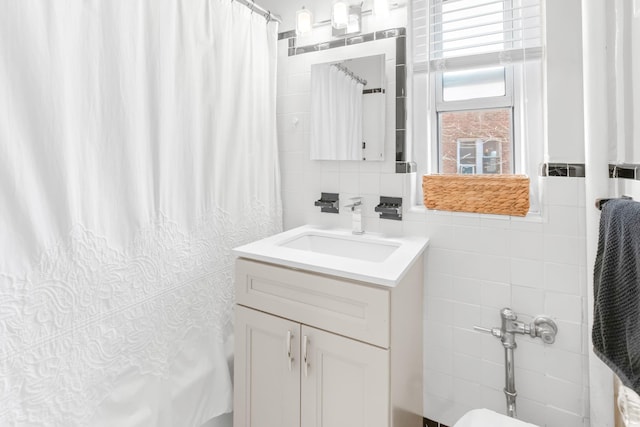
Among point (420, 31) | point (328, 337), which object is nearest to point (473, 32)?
point (420, 31)

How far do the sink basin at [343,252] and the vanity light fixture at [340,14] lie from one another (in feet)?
3.17

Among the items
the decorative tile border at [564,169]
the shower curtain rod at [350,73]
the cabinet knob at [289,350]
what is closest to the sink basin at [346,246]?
the cabinet knob at [289,350]

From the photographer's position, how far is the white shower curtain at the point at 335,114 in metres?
1.63

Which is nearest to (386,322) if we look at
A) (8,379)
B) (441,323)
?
(441,323)

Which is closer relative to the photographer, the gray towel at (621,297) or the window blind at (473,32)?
the gray towel at (621,297)

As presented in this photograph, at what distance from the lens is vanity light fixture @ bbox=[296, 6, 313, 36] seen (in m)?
1.66

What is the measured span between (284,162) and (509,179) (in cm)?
110

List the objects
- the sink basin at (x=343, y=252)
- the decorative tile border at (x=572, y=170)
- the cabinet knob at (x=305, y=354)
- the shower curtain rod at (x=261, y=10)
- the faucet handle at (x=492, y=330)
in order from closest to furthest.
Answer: the decorative tile border at (x=572, y=170) < the sink basin at (x=343, y=252) < the cabinet knob at (x=305, y=354) < the faucet handle at (x=492, y=330) < the shower curtain rod at (x=261, y=10)

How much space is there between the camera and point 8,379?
34.2 inches

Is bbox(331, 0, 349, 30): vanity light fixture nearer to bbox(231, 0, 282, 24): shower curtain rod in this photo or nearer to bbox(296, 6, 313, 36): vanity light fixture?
bbox(296, 6, 313, 36): vanity light fixture

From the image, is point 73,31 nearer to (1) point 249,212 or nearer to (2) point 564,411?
(1) point 249,212

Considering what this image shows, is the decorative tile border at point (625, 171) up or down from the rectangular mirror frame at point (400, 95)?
down

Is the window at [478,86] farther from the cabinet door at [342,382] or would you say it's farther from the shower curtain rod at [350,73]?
the cabinet door at [342,382]

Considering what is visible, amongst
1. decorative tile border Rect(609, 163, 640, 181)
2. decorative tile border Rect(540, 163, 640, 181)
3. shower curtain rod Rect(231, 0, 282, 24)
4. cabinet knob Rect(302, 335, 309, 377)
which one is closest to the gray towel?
decorative tile border Rect(609, 163, 640, 181)
